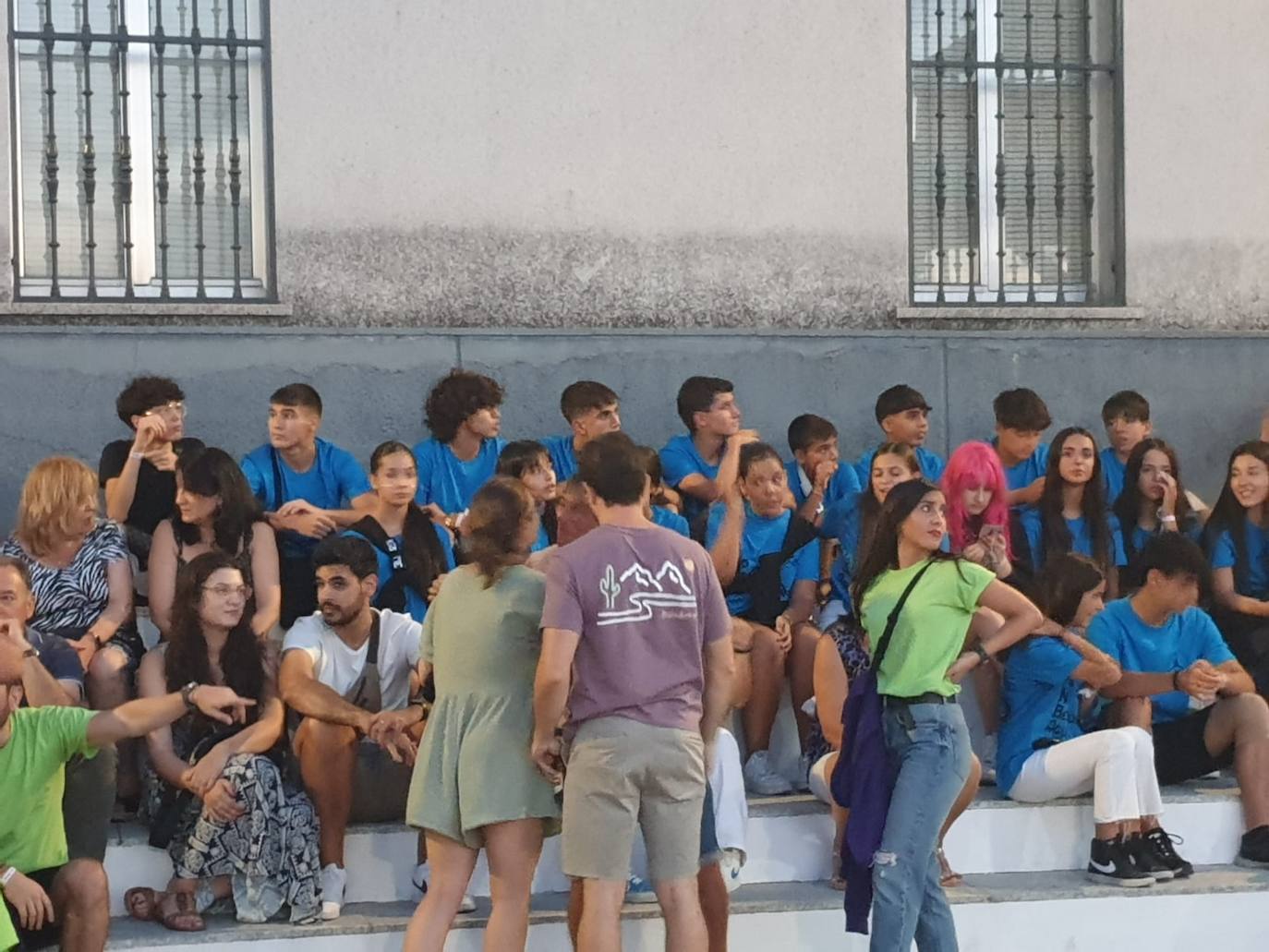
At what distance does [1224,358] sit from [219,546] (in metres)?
5.82

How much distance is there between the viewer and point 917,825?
671 cm

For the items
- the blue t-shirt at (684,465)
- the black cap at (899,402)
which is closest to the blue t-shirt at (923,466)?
the black cap at (899,402)

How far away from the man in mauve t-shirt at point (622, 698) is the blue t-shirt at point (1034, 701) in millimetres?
2106

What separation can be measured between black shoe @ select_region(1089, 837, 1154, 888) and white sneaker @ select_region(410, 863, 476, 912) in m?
2.40

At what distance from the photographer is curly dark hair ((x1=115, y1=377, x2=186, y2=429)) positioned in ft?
28.5

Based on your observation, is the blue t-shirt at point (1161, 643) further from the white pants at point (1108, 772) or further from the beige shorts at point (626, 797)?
the beige shorts at point (626, 797)

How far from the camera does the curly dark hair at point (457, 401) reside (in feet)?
29.5

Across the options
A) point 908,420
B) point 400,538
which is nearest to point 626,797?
point 400,538

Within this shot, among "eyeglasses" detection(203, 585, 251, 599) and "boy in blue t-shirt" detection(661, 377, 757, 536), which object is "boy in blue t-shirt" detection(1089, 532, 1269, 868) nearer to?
"boy in blue t-shirt" detection(661, 377, 757, 536)

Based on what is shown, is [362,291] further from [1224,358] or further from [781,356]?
[1224,358]

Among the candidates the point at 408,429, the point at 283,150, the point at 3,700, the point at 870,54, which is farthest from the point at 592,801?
the point at 870,54

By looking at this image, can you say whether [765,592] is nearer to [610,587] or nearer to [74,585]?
[610,587]

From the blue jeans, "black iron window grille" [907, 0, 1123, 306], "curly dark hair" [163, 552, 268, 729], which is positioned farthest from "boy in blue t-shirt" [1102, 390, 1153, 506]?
"curly dark hair" [163, 552, 268, 729]

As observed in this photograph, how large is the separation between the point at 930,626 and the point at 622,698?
115cm
